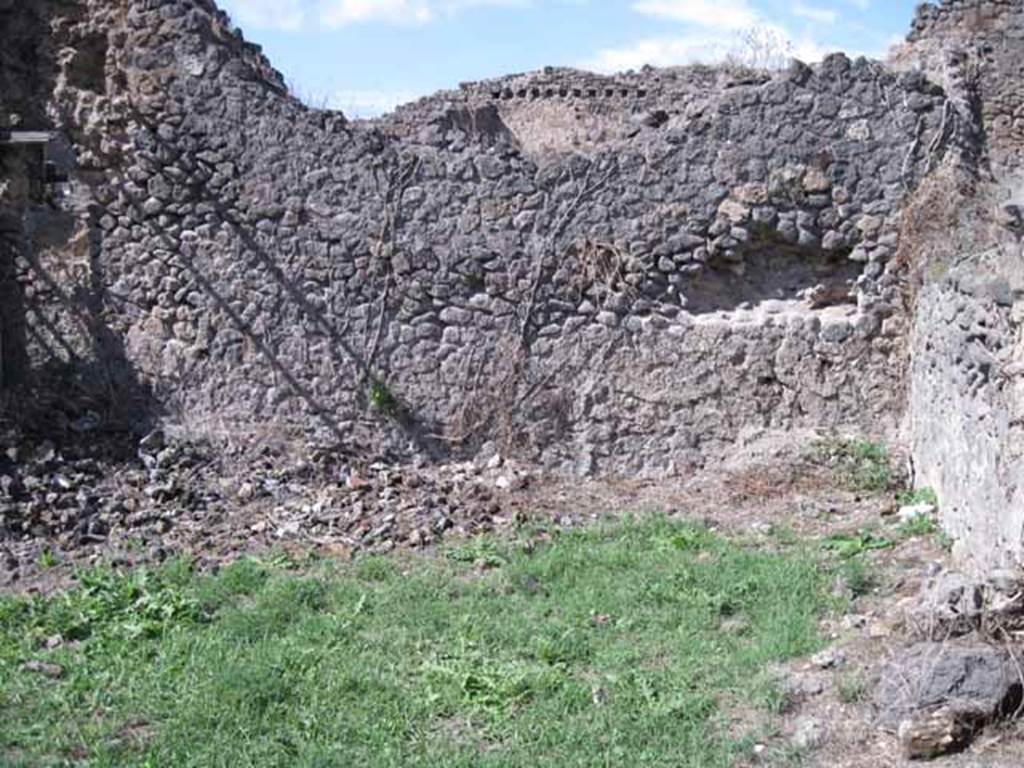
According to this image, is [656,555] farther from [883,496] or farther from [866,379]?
[866,379]

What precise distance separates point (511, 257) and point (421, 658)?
12.1ft

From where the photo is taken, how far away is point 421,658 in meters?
5.58

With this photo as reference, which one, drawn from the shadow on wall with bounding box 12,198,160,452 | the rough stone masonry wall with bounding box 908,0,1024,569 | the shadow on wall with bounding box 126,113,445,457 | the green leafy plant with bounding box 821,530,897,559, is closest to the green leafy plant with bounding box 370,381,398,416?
the shadow on wall with bounding box 126,113,445,457

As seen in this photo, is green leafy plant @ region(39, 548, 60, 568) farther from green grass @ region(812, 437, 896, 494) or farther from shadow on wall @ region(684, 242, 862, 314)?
green grass @ region(812, 437, 896, 494)

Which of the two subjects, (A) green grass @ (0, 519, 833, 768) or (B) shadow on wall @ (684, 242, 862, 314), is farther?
(B) shadow on wall @ (684, 242, 862, 314)

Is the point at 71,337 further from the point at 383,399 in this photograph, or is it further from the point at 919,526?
the point at 919,526

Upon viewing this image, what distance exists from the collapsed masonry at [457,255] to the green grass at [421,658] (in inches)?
69.5

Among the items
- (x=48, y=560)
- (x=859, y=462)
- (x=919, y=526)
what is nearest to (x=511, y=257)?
(x=859, y=462)

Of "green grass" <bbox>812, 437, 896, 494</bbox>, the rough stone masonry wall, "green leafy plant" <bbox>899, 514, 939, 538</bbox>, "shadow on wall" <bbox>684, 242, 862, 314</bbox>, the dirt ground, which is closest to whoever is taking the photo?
the rough stone masonry wall

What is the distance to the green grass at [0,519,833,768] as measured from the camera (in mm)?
4770

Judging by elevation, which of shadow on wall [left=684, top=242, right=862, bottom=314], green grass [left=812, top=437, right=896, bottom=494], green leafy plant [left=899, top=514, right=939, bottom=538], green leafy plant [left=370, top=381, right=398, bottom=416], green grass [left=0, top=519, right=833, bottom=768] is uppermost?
shadow on wall [left=684, top=242, right=862, bottom=314]

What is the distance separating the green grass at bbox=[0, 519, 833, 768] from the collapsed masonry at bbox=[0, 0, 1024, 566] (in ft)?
5.79

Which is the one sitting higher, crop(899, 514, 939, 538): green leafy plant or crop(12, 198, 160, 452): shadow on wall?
crop(12, 198, 160, 452): shadow on wall

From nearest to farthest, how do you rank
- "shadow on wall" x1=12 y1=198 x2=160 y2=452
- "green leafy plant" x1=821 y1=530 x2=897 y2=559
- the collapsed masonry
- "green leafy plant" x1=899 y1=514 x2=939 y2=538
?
"green leafy plant" x1=821 y1=530 x2=897 y2=559
"green leafy plant" x1=899 y1=514 x2=939 y2=538
the collapsed masonry
"shadow on wall" x1=12 y1=198 x2=160 y2=452
